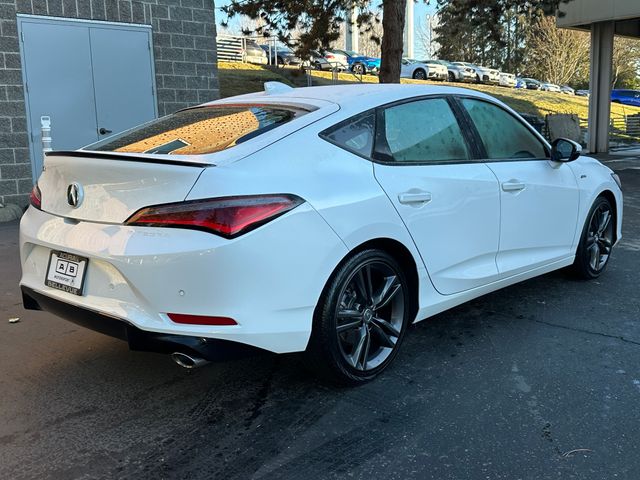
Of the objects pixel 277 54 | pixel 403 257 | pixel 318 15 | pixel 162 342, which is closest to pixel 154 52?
pixel 318 15

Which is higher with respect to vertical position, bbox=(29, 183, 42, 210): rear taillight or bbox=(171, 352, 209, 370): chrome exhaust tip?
bbox=(29, 183, 42, 210): rear taillight

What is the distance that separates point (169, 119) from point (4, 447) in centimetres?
208

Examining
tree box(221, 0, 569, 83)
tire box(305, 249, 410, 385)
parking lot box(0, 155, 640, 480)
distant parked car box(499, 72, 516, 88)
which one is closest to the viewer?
parking lot box(0, 155, 640, 480)

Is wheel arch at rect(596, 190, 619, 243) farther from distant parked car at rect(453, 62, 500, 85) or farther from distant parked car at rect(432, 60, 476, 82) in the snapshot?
distant parked car at rect(453, 62, 500, 85)

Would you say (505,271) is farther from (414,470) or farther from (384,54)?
(384,54)

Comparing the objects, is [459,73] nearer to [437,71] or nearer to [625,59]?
[437,71]

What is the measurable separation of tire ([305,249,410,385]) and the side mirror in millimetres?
1844

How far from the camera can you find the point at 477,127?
161 inches

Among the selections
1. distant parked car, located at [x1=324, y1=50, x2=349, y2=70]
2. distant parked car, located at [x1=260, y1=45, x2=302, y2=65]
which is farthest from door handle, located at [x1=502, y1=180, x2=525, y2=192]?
distant parked car, located at [x1=324, y1=50, x2=349, y2=70]

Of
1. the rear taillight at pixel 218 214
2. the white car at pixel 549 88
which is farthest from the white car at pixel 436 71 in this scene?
the rear taillight at pixel 218 214

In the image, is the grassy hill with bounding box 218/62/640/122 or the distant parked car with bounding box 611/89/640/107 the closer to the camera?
the grassy hill with bounding box 218/62/640/122

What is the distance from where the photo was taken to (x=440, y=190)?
3.57 metres

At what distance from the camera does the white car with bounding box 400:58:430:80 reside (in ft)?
119

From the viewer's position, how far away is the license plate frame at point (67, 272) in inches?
116
